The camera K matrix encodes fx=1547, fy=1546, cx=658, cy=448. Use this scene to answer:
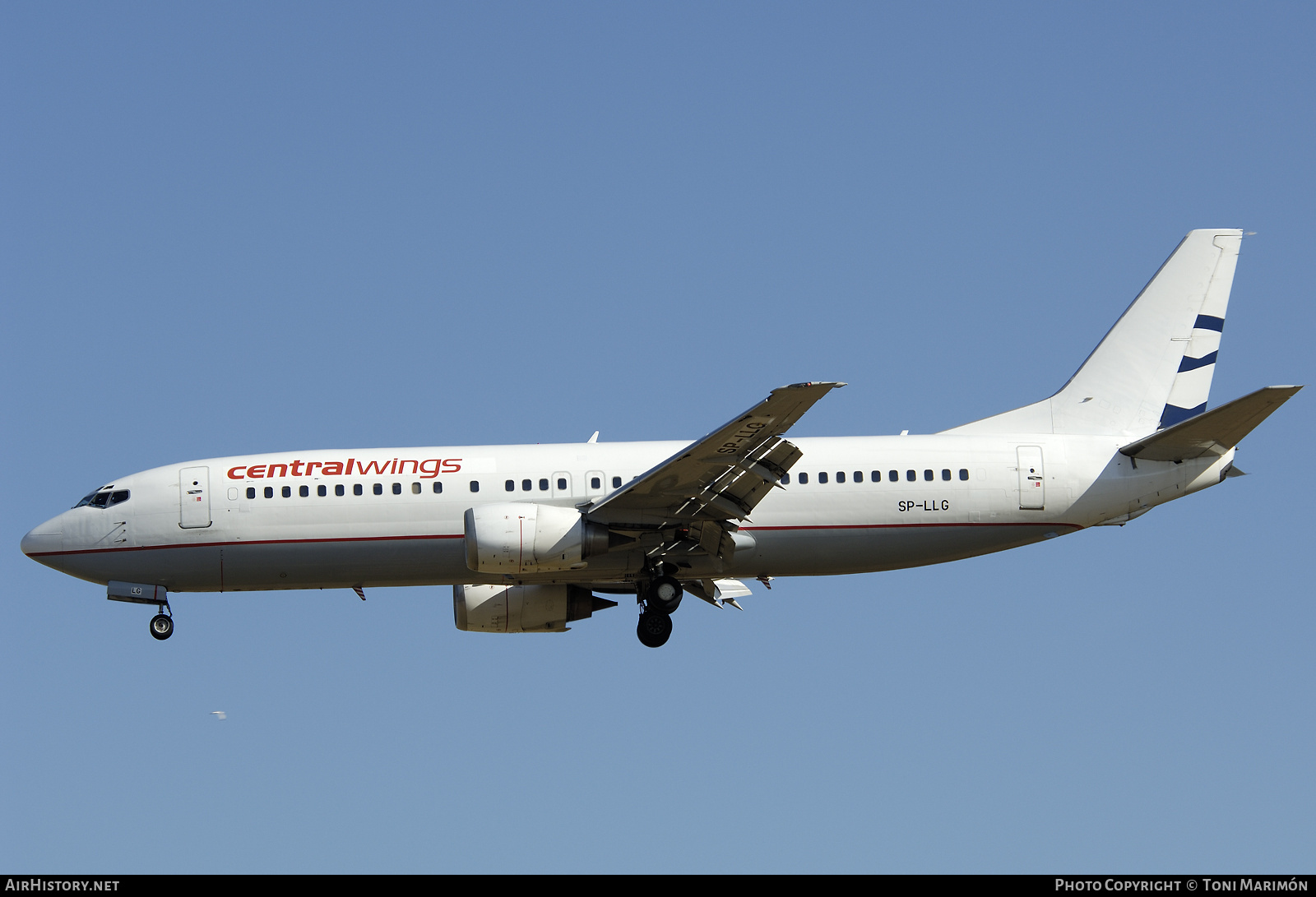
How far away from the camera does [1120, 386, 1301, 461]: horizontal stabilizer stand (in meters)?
28.9

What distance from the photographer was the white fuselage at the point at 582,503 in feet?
102

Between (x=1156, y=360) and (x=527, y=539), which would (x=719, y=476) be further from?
(x=1156, y=360)

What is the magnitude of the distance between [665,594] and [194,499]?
9.86 meters

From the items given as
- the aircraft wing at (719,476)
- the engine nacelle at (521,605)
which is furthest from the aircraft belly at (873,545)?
the engine nacelle at (521,605)

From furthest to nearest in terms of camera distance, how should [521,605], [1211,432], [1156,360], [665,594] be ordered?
[1156,360] → [521,605] → [665,594] → [1211,432]

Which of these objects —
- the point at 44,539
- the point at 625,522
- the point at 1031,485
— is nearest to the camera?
the point at 625,522

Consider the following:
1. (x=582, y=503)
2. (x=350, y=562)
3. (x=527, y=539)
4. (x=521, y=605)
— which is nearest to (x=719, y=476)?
(x=582, y=503)

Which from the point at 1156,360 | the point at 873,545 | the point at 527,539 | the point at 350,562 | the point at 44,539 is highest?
the point at 1156,360

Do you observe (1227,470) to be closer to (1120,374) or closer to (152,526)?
(1120,374)

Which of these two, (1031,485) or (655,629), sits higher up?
(1031,485)

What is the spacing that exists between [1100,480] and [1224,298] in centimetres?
623

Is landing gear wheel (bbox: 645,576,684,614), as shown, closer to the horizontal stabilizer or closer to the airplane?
the airplane

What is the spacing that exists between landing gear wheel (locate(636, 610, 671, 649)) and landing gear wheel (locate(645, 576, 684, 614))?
17 centimetres

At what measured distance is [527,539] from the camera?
2892cm
